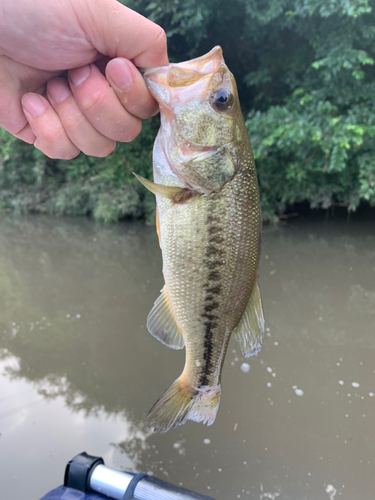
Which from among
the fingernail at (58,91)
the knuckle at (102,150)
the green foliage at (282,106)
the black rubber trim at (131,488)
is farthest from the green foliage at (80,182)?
the black rubber trim at (131,488)

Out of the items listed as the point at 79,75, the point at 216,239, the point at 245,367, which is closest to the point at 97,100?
the point at 79,75

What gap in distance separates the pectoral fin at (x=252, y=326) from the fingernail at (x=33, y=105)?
116 centimetres

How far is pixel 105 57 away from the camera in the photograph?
126 cm

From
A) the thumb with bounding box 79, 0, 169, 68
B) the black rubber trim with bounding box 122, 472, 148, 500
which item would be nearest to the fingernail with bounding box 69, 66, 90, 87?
the thumb with bounding box 79, 0, 169, 68

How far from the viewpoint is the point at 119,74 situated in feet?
3.81

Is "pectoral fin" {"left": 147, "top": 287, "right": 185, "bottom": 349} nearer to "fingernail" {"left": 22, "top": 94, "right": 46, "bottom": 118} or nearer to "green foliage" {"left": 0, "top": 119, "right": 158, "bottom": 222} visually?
"fingernail" {"left": 22, "top": 94, "right": 46, "bottom": 118}

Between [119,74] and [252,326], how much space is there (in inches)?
43.8

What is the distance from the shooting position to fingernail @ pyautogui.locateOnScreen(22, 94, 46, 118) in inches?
51.5

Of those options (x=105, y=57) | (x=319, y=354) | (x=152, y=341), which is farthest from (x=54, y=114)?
(x=319, y=354)

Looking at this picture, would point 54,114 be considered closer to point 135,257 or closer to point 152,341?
point 152,341

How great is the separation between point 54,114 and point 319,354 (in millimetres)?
3010

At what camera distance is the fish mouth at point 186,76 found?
112 cm

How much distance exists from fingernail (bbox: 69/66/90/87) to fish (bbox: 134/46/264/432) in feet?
0.82

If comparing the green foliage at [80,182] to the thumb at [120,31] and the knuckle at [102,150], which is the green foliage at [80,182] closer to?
the knuckle at [102,150]
